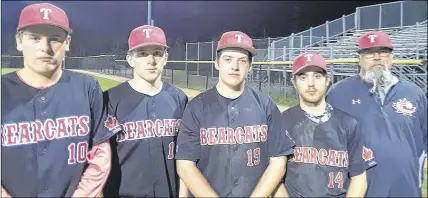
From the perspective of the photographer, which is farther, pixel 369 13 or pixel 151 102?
pixel 369 13

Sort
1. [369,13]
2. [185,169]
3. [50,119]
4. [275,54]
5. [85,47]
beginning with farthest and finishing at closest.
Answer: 1. [369,13]
2. [275,54]
3. [85,47]
4. [185,169]
5. [50,119]

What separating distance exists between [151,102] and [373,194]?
1324 millimetres

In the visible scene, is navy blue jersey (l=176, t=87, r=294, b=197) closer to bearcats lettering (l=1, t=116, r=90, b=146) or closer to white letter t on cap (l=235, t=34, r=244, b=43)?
white letter t on cap (l=235, t=34, r=244, b=43)

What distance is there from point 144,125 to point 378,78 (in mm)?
1287

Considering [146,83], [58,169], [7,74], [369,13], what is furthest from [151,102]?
[369,13]

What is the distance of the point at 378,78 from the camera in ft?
7.64

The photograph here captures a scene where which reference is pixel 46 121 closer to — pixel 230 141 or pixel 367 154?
pixel 230 141

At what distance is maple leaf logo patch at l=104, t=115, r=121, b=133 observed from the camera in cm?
195

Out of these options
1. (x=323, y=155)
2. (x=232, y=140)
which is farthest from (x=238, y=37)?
(x=323, y=155)

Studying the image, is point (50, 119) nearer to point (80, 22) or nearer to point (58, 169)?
point (58, 169)

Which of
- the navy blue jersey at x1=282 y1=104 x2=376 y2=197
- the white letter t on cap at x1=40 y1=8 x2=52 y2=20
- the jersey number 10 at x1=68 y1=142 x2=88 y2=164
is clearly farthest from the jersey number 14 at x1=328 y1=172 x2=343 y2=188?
the white letter t on cap at x1=40 y1=8 x2=52 y2=20

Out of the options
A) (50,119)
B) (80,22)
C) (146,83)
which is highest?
(80,22)

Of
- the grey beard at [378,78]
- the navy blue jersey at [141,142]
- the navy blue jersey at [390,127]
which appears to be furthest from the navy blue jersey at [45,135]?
the grey beard at [378,78]

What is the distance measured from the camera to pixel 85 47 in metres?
2.33
